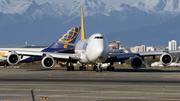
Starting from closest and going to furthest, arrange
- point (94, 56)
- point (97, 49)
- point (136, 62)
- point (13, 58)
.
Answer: point (97, 49), point (94, 56), point (136, 62), point (13, 58)

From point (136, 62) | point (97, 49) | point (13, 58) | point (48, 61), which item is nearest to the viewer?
point (97, 49)

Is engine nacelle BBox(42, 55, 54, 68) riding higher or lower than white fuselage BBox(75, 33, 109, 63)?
lower

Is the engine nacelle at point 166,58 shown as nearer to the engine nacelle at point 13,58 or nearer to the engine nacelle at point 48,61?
the engine nacelle at point 48,61

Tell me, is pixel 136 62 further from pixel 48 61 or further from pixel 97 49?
pixel 48 61

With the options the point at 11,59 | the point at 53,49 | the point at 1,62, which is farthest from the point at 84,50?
the point at 1,62

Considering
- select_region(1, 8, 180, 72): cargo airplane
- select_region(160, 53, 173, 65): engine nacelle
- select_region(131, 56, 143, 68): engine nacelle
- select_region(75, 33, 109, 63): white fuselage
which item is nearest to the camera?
select_region(75, 33, 109, 63): white fuselage

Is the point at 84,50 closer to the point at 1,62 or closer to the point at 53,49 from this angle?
the point at 53,49

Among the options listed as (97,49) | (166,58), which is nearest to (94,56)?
(97,49)

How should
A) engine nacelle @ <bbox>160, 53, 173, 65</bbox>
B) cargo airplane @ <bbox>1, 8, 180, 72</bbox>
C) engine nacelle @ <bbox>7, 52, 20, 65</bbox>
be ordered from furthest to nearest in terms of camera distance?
1. engine nacelle @ <bbox>7, 52, 20, 65</bbox>
2. engine nacelle @ <bbox>160, 53, 173, 65</bbox>
3. cargo airplane @ <bbox>1, 8, 180, 72</bbox>

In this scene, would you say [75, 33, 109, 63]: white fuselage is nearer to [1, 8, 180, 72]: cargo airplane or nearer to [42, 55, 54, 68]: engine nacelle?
[1, 8, 180, 72]: cargo airplane

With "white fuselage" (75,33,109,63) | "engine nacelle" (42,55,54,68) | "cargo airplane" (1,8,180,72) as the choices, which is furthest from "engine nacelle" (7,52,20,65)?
"white fuselage" (75,33,109,63)

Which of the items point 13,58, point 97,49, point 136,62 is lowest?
point 136,62

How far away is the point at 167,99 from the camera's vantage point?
17719 millimetres

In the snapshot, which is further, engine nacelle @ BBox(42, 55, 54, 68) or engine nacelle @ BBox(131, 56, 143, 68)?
engine nacelle @ BBox(131, 56, 143, 68)
